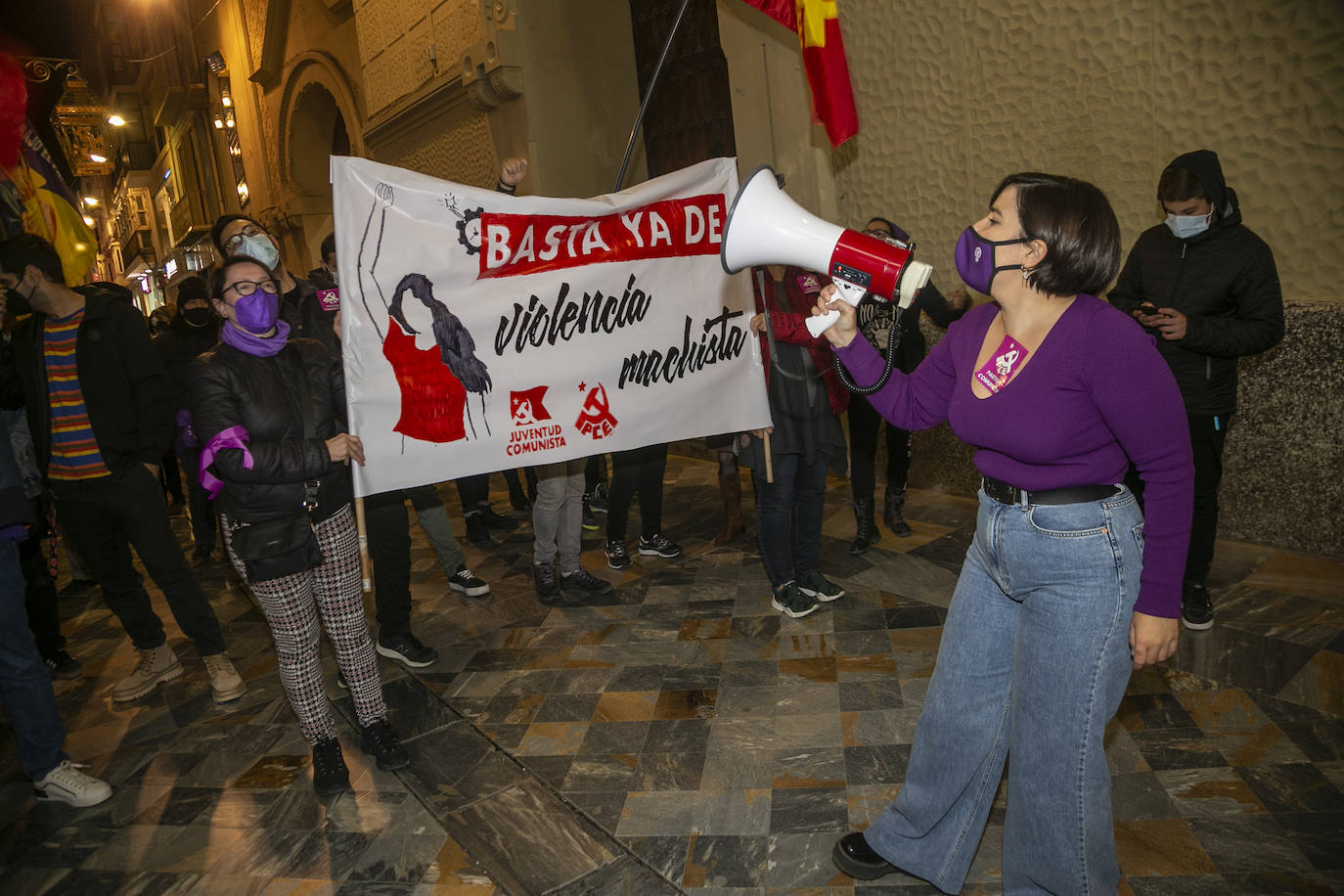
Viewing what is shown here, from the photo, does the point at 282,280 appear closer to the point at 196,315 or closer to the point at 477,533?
the point at 196,315

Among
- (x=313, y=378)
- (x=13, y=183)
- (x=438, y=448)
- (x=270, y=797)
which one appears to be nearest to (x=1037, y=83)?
(x=438, y=448)

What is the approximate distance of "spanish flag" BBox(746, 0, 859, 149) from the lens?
5.14 metres

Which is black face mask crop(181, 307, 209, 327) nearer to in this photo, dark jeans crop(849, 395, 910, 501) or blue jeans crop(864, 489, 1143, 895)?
dark jeans crop(849, 395, 910, 501)

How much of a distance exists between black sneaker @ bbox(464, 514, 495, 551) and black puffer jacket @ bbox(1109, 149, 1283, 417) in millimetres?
4302

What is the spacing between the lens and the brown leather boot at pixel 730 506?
5508mm

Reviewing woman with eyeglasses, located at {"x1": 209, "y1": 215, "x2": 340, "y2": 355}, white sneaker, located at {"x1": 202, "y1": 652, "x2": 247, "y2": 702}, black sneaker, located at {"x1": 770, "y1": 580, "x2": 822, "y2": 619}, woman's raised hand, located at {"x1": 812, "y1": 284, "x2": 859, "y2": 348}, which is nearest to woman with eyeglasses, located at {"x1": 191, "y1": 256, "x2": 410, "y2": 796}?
woman with eyeglasses, located at {"x1": 209, "y1": 215, "x2": 340, "y2": 355}

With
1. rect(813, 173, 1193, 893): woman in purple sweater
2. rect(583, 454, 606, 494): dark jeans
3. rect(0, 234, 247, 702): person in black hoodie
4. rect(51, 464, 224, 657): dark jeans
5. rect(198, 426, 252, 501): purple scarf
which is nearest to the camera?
rect(813, 173, 1193, 893): woman in purple sweater

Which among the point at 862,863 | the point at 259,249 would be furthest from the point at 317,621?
the point at 862,863

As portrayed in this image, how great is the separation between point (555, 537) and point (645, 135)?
5654mm

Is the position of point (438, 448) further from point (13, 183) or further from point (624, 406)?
point (13, 183)

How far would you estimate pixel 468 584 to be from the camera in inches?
200

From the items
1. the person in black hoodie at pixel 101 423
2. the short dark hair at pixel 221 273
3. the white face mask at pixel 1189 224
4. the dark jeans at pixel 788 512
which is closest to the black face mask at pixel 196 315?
the person in black hoodie at pixel 101 423

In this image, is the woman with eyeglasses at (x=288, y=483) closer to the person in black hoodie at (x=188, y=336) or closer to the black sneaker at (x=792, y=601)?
the black sneaker at (x=792, y=601)

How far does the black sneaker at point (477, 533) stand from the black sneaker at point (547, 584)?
130 cm
